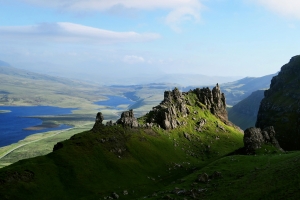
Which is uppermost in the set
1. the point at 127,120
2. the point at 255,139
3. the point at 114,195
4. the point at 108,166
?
the point at 127,120

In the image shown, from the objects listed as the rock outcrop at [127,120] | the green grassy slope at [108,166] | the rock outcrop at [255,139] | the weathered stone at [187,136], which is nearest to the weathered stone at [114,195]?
the green grassy slope at [108,166]

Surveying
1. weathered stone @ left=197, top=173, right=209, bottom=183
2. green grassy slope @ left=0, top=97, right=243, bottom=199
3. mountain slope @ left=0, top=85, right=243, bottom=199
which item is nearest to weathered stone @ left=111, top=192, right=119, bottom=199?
mountain slope @ left=0, top=85, right=243, bottom=199

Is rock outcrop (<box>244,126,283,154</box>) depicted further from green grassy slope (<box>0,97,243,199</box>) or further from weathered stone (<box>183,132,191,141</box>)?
weathered stone (<box>183,132,191,141</box>)

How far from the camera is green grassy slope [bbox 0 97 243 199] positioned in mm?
99625

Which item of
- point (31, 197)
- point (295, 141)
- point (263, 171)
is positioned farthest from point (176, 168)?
point (295, 141)

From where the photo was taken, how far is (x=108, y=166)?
124 meters

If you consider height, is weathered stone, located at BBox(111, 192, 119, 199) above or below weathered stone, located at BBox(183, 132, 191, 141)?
below

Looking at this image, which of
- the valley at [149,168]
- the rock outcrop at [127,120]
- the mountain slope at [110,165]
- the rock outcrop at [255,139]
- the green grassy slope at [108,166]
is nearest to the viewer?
the valley at [149,168]

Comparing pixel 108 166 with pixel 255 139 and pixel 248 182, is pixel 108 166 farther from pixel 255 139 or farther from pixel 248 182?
pixel 255 139

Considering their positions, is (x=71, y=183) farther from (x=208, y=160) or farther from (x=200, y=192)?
(x=208, y=160)

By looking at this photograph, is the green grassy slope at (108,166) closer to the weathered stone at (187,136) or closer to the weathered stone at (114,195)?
the weathered stone at (187,136)

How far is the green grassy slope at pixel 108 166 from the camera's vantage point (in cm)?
9962

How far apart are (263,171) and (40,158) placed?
80.0 meters

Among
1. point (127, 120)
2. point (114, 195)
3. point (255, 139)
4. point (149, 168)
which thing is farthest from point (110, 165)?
point (255, 139)
